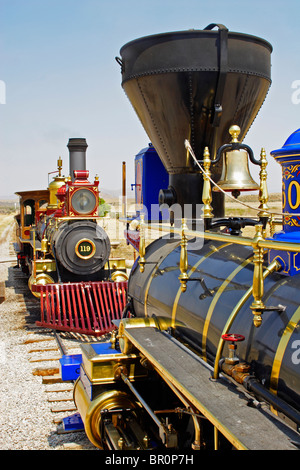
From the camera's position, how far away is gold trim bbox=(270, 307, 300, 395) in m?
2.49

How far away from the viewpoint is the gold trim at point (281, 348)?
2.49 m

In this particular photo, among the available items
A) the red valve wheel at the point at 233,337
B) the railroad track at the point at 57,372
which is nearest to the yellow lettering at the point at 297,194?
the red valve wheel at the point at 233,337

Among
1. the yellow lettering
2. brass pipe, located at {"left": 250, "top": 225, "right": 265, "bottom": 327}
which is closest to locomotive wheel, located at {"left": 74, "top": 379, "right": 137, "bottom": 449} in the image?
brass pipe, located at {"left": 250, "top": 225, "right": 265, "bottom": 327}

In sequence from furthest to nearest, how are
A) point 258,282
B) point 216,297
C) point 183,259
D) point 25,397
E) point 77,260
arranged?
point 77,260 → point 25,397 → point 183,259 → point 216,297 → point 258,282

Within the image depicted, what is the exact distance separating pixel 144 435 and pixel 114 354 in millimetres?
697

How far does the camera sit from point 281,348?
2520mm

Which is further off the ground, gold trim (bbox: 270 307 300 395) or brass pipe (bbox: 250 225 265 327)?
brass pipe (bbox: 250 225 265 327)

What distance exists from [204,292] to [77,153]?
12143mm

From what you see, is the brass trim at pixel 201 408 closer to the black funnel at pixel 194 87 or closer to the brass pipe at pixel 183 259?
the brass pipe at pixel 183 259

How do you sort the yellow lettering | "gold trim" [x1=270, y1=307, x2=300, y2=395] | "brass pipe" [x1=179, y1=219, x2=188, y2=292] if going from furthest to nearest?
"brass pipe" [x1=179, y1=219, x2=188, y2=292], the yellow lettering, "gold trim" [x1=270, y1=307, x2=300, y2=395]

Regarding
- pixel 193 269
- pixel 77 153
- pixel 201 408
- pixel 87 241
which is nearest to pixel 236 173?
pixel 193 269

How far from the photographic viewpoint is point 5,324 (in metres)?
10.2

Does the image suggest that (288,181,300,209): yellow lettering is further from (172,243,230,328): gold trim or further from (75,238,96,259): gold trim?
(75,238,96,259): gold trim

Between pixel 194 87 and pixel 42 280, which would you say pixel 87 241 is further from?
pixel 194 87
